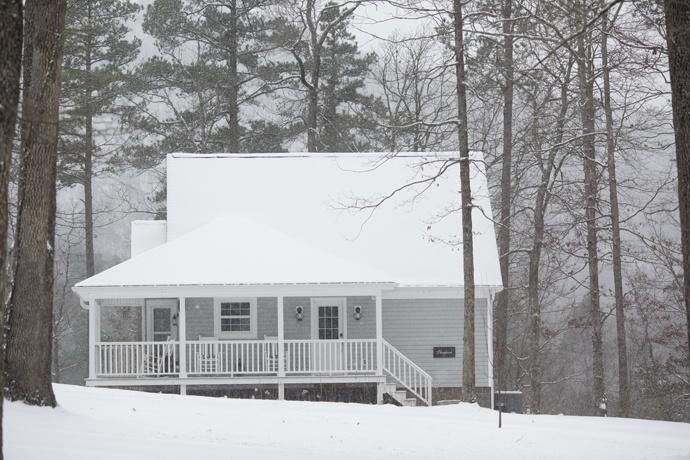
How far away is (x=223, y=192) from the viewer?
2486 centimetres

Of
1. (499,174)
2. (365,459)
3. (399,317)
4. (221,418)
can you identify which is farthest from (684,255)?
(499,174)

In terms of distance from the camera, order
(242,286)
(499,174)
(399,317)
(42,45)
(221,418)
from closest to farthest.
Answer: (42,45)
(221,418)
(242,286)
(399,317)
(499,174)

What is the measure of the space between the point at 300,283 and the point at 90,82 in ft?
49.8

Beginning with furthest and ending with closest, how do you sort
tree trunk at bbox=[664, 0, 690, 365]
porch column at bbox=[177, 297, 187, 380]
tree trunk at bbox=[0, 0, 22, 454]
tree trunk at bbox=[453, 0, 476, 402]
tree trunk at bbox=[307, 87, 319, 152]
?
tree trunk at bbox=[307, 87, 319, 152], porch column at bbox=[177, 297, 187, 380], tree trunk at bbox=[453, 0, 476, 402], tree trunk at bbox=[664, 0, 690, 365], tree trunk at bbox=[0, 0, 22, 454]

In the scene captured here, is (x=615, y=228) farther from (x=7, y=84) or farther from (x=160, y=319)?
(x=7, y=84)

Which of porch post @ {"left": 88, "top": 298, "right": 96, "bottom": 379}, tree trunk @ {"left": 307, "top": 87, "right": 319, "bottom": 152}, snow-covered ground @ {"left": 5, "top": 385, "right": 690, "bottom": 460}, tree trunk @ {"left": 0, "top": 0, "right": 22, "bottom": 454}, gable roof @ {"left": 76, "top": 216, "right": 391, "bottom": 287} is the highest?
tree trunk @ {"left": 307, "top": 87, "right": 319, "bottom": 152}

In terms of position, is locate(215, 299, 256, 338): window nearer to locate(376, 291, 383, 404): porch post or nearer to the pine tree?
locate(376, 291, 383, 404): porch post

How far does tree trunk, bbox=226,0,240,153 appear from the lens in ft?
117

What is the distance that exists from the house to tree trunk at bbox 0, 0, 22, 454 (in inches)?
501

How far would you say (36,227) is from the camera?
37.7 feet

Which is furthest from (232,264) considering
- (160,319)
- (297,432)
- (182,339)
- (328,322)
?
(297,432)

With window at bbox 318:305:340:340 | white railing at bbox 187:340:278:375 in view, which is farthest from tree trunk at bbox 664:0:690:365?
window at bbox 318:305:340:340

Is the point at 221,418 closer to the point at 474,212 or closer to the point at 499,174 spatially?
the point at 474,212

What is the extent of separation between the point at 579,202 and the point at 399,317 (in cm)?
595
